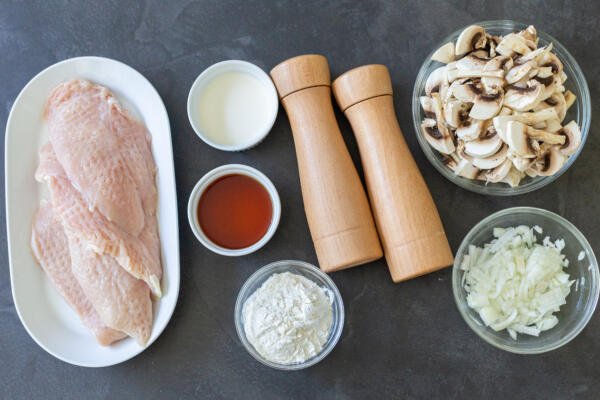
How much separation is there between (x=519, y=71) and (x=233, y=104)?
76cm

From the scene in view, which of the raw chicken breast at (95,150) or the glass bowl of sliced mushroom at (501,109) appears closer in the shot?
the glass bowl of sliced mushroom at (501,109)

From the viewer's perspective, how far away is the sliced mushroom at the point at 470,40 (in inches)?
53.7

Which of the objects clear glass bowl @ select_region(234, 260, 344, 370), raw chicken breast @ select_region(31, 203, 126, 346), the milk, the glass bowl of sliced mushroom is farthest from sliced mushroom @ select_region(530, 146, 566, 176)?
raw chicken breast @ select_region(31, 203, 126, 346)

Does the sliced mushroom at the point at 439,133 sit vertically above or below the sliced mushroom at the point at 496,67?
below

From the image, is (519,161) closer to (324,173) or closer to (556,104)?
(556,104)

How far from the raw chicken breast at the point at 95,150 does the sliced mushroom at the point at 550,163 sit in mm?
1050

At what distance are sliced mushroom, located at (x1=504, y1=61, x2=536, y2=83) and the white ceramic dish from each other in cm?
92

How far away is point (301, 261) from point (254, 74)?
549mm

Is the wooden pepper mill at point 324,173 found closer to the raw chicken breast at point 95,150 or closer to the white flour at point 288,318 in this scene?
the white flour at point 288,318

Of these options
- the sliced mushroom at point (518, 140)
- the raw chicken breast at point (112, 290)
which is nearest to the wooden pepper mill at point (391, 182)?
the sliced mushroom at point (518, 140)

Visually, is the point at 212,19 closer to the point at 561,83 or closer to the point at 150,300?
the point at 150,300

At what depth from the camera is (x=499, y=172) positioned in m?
1.36

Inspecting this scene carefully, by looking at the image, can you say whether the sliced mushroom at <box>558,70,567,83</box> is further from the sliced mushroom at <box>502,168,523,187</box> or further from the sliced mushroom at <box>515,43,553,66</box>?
the sliced mushroom at <box>502,168,523,187</box>

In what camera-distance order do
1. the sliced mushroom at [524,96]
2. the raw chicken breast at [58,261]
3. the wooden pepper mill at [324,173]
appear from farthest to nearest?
the raw chicken breast at [58,261], the wooden pepper mill at [324,173], the sliced mushroom at [524,96]
